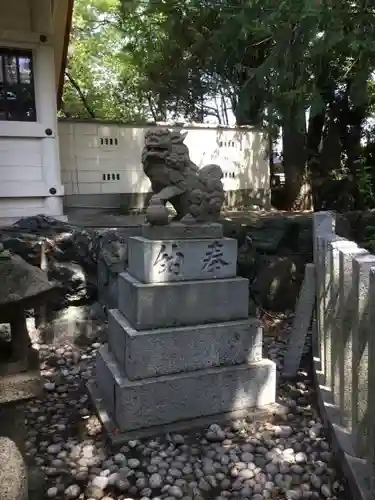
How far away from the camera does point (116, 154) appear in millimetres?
7492

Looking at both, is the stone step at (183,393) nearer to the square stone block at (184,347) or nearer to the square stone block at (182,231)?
the square stone block at (184,347)

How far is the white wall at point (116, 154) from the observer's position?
716cm

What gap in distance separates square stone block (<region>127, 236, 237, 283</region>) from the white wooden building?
311 centimetres

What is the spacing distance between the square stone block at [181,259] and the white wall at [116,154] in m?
4.46

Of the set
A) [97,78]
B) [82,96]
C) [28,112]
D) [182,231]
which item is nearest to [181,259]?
[182,231]

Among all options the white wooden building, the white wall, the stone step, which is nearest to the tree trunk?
the white wall

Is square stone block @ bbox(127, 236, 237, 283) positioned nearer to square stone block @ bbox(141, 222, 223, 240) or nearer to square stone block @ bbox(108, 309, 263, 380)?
square stone block @ bbox(141, 222, 223, 240)

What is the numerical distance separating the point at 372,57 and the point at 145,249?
2.23 m

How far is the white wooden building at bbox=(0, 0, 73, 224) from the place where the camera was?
545cm

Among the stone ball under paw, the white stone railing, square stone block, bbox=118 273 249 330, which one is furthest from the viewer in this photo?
the stone ball under paw

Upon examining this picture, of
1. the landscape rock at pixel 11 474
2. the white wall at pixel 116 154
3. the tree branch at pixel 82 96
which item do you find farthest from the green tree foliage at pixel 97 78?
the landscape rock at pixel 11 474

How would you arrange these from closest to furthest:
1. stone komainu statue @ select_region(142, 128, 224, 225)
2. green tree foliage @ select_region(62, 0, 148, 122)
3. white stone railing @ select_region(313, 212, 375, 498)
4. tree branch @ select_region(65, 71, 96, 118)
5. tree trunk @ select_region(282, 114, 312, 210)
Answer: white stone railing @ select_region(313, 212, 375, 498) < stone komainu statue @ select_region(142, 128, 224, 225) < tree trunk @ select_region(282, 114, 312, 210) < green tree foliage @ select_region(62, 0, 148, 122) < tree branch @ select_region(65, 71, 96, 118)

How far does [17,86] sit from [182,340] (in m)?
4.27

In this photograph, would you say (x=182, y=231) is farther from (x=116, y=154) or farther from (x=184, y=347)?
(x=116, y=154)
